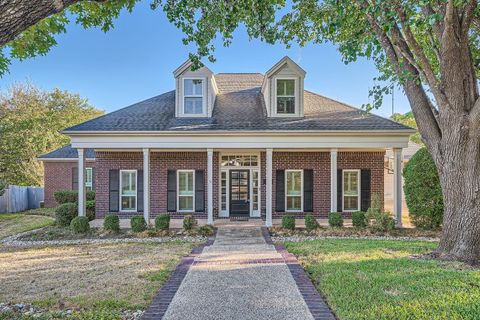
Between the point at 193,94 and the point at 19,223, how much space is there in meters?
10.1

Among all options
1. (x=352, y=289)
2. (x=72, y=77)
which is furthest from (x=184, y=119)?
(x=72, y=77)

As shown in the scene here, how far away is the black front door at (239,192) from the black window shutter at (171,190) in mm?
2449

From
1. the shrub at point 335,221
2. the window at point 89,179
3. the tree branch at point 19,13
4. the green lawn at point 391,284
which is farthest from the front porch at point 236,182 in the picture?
the tree branch at point 19,13

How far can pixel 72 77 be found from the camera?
113 ft

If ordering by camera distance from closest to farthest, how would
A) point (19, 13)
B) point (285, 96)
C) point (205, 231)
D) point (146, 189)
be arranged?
point (19, 13) → point (205, 231) → point (146, 189) → point (285, 96)

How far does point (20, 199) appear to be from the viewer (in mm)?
19922

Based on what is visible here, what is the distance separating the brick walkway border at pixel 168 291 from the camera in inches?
168

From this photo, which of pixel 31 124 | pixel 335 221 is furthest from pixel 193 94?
pixel 31 124

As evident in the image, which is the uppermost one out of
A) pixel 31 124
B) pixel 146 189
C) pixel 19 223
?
pixel 31 124

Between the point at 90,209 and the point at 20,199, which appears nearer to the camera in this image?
the point at 90,209

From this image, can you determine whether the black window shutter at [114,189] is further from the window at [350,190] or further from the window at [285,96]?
the window at [350,190]

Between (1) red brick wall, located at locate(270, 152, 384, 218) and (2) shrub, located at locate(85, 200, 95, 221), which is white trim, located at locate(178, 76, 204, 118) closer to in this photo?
(1) red brick wall, located at locate(270, 152, 384, 218)

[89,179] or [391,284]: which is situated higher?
[89,179]

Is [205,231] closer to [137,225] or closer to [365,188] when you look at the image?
[137,225]
